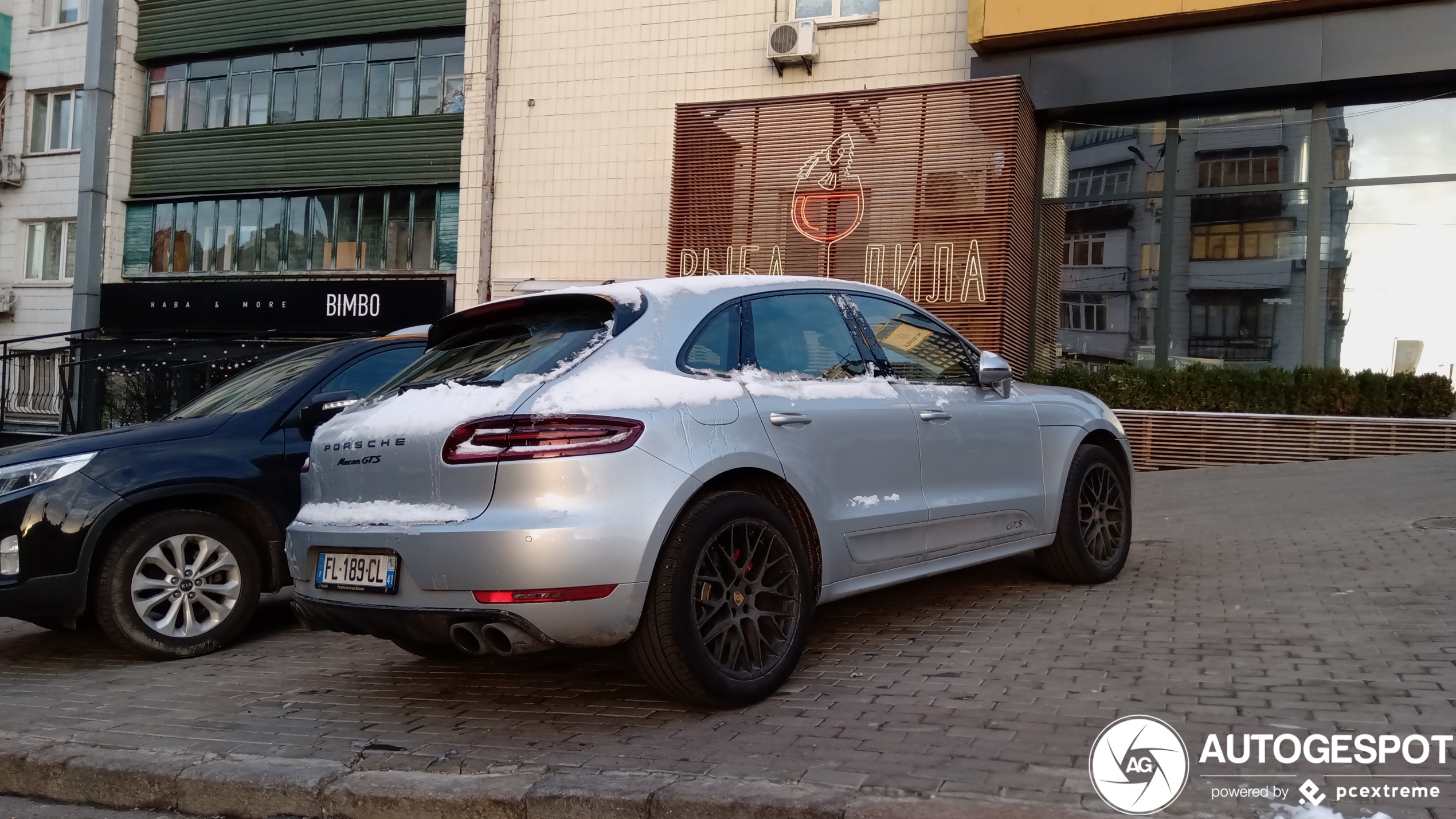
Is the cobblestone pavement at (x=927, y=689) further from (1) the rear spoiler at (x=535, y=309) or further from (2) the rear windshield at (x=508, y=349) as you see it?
(1) the rear spoiler at (x=535, y=309)

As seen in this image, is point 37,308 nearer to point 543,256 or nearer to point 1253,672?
point 543,256

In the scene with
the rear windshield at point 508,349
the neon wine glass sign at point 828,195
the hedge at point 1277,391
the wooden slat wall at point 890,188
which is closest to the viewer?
the rear windshield at point 508,349

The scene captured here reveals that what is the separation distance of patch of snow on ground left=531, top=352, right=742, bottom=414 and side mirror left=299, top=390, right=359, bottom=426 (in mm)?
2458

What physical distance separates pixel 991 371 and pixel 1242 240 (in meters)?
10.6

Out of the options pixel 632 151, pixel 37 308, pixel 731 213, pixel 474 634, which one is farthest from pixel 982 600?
pixel 37 308

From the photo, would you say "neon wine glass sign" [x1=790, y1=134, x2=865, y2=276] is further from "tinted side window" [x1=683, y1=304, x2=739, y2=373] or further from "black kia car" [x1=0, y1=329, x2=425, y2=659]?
"tinted side window" [x1=683, y1=304, x2=739, y2=373]

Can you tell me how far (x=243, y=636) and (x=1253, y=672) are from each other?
5029 millimetres

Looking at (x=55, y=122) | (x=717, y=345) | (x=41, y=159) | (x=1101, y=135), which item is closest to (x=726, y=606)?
(x=717, y=345)

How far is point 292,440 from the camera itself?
6.22 m

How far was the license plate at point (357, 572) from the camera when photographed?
13.4 feet

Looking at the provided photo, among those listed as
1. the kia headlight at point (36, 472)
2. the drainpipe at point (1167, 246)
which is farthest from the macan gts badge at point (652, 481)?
the drainpipe at point (1167, 246)

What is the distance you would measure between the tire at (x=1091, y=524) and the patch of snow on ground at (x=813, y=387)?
5.14 feet

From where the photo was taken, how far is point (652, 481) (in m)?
3.91

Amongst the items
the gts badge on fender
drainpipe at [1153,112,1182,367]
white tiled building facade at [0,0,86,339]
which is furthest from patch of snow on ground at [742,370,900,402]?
white tiled building facade at [0,0,86,339]
